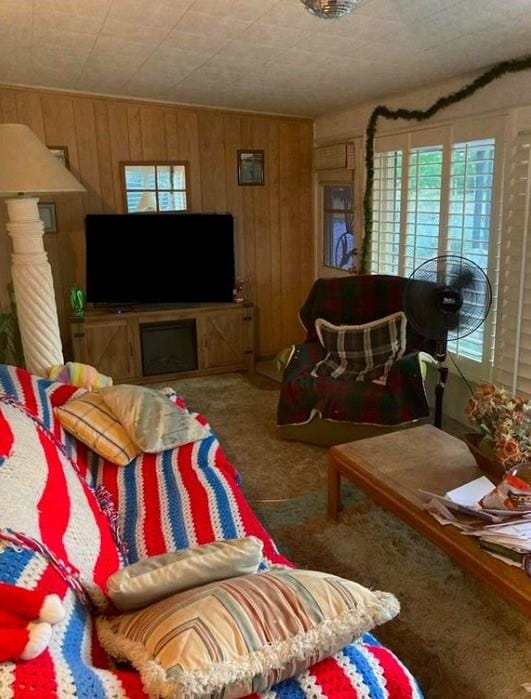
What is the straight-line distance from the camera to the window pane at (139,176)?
462 centimetres

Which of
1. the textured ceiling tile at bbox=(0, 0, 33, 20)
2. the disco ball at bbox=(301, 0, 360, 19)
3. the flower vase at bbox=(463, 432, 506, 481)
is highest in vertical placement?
the textured ceiling tile at bbox=(0, 0, 33, 20)

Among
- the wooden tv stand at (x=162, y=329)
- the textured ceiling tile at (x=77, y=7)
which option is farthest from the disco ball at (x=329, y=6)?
the wooden tv stand at (x=162, y=329)

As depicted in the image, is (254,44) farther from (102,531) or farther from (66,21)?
(102,531)

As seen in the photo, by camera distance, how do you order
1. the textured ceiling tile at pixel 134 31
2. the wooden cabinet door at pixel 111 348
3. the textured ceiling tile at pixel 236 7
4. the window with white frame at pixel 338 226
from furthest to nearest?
the window with white frame at pixel 338 226
the wooden cabinet door at pixel 111 348
the textured ceiling tile at pixel 134 31
the textured ceiling tile at pixel 236 7

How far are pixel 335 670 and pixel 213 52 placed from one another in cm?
314

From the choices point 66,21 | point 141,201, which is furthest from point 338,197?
point 66,21

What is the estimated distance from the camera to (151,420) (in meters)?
2.35

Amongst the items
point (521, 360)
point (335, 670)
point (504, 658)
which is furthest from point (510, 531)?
point (521, 360)

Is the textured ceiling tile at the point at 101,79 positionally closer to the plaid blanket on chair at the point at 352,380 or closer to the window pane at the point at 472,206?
the plaid blanket on chair at the point at 352,380

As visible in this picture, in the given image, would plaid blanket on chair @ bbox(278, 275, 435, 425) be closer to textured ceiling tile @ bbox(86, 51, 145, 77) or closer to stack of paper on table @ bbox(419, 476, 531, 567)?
stack of paper on table @ bbox(419, 476, 531, 567)

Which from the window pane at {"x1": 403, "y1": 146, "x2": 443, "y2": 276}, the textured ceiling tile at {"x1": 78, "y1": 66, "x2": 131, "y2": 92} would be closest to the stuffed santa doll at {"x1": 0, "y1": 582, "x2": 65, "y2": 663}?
the window pane at {"x1": 403, "y1": 146, "x2": 443, "y2": 276}

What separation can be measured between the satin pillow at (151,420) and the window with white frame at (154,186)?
2583 millimetres

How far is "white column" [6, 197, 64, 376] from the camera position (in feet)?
8.99

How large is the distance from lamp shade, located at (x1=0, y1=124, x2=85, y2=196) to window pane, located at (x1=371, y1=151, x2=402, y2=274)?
2375 millimetres
